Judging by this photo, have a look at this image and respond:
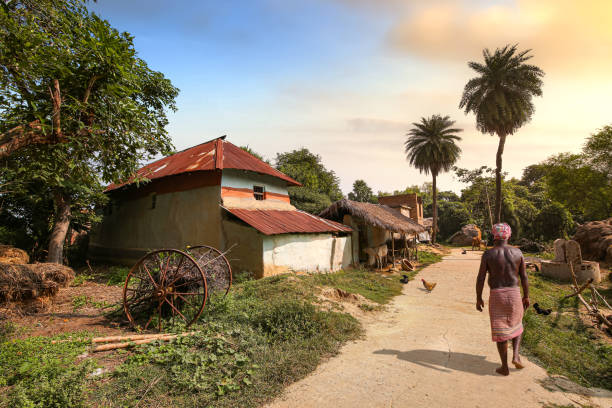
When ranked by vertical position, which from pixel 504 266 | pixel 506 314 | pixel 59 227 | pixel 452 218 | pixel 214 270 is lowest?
pixel 506 314

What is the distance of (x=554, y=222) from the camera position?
31016mm

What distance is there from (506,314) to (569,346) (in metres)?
3.46

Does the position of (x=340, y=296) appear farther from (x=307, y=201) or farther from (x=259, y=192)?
(x=307, y=201)

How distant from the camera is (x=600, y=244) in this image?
1898 cm

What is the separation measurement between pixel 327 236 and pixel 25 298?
1171 cm

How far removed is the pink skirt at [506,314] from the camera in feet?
15.0

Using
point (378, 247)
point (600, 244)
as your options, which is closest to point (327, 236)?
point (378, 247)

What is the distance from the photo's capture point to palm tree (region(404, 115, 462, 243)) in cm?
3453

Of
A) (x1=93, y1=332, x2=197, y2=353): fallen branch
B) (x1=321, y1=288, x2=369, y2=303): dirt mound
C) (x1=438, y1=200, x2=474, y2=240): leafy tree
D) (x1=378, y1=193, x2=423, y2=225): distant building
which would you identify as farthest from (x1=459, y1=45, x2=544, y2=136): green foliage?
(x1=93, y1=332, x2=197, y2=353): fallen branch

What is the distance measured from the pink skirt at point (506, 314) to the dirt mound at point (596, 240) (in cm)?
2003

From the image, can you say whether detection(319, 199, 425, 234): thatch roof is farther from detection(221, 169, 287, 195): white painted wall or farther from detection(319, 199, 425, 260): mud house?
detection(221, 169, 287, 195): white painted wall

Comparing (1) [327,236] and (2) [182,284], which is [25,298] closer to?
(2) [182,284]

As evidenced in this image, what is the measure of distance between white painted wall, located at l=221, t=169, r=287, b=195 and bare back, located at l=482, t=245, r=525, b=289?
1124 centimetres

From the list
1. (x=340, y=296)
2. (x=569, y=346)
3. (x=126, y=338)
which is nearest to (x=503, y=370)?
(x=569, y=346)
